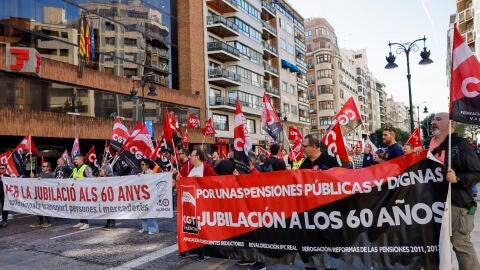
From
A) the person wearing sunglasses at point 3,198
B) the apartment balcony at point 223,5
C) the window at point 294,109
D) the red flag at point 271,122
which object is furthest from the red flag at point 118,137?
the window at point 294,109

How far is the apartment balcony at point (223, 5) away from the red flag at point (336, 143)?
35375 mm

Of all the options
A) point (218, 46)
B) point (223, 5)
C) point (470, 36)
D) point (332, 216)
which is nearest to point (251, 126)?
point (218, 46)

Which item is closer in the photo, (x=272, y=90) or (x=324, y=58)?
(x=272, y=90)

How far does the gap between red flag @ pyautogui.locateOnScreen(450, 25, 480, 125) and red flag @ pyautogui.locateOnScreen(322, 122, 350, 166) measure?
3.71 m

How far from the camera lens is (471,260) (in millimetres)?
3984

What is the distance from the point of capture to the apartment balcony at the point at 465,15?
2532 inches

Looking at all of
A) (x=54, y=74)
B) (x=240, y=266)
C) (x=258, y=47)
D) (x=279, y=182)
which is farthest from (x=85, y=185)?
(x=258, y=47)

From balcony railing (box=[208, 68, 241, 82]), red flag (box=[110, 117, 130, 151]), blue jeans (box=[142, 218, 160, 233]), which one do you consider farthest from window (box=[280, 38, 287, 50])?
blue jeans (box=[142, 218, 160, 233])

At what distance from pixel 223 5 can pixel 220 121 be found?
40.7 ft

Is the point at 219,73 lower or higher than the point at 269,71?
lower

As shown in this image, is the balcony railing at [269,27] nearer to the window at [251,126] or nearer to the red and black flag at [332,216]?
the window at [251,126]

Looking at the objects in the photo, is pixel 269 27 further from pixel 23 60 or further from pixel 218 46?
pixel 23 60

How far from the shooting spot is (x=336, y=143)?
7.96 meters

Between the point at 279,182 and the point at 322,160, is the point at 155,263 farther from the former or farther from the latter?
the point at 322,160
